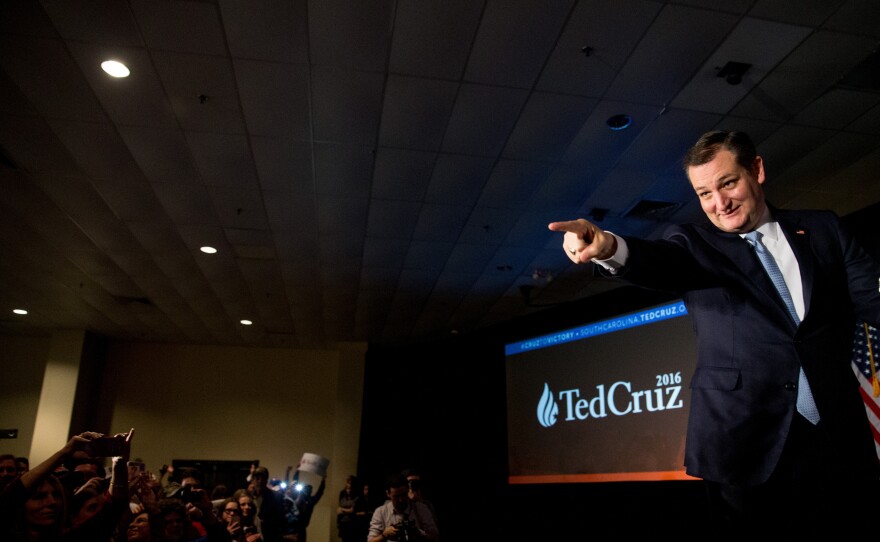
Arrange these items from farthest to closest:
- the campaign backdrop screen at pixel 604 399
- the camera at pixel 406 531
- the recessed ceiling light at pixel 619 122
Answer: the campaign backdrop screen at pixel 604 399, the camera at pixel 406 531, the recessed ceiling light at pixel 619 122

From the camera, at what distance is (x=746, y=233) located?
111cm

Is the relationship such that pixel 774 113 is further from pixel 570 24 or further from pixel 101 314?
pixel 101 314

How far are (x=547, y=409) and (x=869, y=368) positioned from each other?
328 cm

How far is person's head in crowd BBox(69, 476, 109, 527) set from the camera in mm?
2491

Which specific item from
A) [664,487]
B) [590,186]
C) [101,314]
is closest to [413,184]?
[590,186]

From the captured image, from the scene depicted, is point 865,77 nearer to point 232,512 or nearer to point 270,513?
point 232,512

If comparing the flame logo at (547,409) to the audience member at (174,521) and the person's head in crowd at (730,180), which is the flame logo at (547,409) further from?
the person's head in crowd at (730,180)

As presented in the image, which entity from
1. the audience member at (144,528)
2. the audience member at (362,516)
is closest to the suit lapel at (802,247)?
the audience member at (144,528)

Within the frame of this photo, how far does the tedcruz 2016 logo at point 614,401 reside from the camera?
5762 mm

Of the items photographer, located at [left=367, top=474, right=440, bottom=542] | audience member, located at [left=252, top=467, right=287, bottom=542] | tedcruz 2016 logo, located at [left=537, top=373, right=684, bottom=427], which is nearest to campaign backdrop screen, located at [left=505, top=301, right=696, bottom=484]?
tedcruz 2016 logo, located at [left=537, top=373, right=684, bottom=427]

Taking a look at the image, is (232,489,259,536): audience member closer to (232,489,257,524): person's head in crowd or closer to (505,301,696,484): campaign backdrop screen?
(232,489,257,524): person's head in crowd

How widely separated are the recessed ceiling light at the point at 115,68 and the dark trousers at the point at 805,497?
13.0ft

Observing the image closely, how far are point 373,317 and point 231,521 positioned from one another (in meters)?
4.50

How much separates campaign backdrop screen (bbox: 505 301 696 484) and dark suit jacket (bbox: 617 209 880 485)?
15.7 feet
